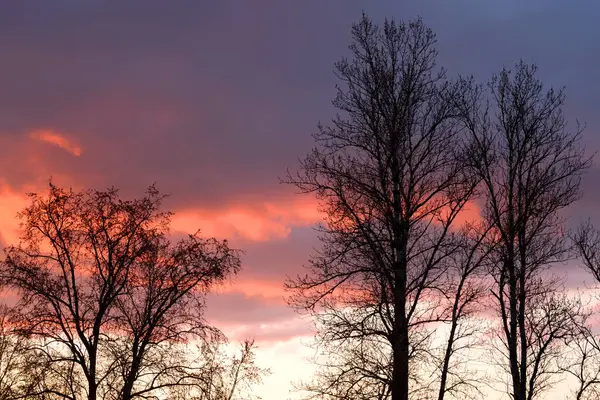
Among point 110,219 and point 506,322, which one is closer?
point 506,322

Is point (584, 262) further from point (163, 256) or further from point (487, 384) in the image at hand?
point (163, 256)

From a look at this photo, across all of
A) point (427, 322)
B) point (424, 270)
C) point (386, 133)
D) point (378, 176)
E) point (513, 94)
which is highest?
point (513, 94)

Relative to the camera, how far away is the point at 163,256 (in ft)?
107

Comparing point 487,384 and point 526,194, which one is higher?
point 526,194

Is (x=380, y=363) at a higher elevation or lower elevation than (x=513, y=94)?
lower

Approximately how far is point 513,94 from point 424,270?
34.7 ft

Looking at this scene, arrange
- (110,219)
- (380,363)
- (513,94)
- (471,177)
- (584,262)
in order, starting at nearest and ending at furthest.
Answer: (380,363) → (471,177) → (513,94) → (110,219) → (584,262)

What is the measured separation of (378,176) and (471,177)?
11.0 feet

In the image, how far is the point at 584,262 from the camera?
34188mm

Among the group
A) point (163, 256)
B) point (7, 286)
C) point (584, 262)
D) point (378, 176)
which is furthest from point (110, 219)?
point (584, 262)

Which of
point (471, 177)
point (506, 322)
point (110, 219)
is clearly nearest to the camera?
point (471, 177)

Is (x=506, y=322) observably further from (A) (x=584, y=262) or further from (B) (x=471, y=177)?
(A) (x=584, y=262)

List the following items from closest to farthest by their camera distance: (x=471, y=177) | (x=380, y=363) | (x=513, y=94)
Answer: (x=380, y=363) < (x=471, y=177) < (x=513, y=94)

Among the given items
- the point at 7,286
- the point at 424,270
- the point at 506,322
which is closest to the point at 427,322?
the point at 424,270
